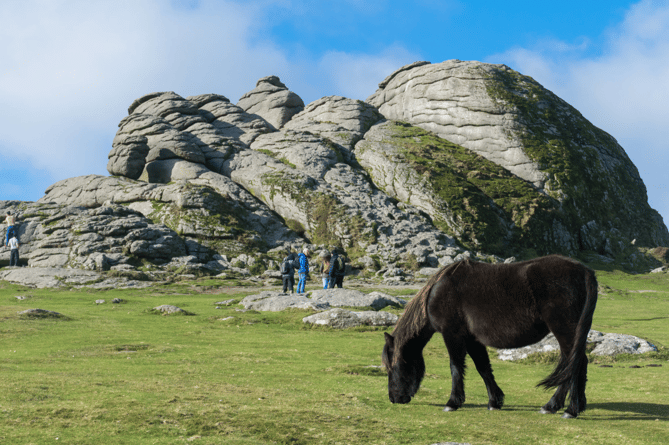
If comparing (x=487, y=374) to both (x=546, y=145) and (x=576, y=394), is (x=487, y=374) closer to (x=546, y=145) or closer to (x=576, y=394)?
(x=576, y=394)

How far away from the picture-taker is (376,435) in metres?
7.57

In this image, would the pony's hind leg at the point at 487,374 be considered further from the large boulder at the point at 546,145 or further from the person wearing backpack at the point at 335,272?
Answer: the large boulder at the point at 546,145

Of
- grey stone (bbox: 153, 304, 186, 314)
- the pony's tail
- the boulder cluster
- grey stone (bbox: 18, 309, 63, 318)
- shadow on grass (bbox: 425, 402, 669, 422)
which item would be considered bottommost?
grey stone (bbox: 18, 309, 63, 318)

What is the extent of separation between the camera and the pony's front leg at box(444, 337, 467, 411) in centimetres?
969

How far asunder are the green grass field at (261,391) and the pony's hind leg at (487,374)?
30cm

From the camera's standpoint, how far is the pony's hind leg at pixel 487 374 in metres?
9.73

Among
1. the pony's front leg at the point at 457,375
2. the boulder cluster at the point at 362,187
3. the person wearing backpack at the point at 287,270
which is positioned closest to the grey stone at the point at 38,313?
the person wearing backpack at the point at 287,270

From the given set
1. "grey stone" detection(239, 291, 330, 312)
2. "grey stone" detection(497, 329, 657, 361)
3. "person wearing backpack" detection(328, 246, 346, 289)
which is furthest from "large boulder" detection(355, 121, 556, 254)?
"grey stone" detection(497, 329, 657, 361)

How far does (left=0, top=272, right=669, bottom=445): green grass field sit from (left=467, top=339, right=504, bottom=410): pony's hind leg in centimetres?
30

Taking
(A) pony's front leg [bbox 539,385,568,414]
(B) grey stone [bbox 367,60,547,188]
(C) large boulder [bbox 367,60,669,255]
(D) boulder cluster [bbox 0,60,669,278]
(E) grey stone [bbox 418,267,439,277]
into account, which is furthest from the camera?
(B) grey stone [bbox 367,60,547,188]

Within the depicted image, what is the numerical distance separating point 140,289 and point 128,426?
36073 mm

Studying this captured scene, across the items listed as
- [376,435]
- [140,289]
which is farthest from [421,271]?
[376,435]

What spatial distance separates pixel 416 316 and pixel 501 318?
5.82 ft

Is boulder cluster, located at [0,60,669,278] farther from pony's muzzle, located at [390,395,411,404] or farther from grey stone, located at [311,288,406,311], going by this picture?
pony's muzzle, located at [390,395,411,404]
